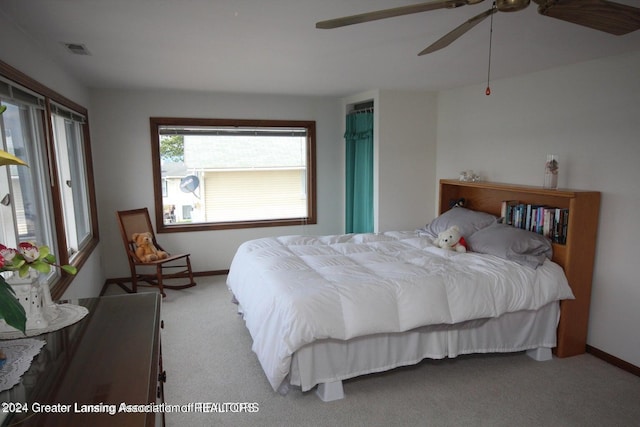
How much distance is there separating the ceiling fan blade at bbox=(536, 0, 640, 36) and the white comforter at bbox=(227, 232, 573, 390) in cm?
168

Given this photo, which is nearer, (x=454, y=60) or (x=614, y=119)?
(x=614, y=119)

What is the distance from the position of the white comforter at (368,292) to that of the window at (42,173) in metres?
1.41

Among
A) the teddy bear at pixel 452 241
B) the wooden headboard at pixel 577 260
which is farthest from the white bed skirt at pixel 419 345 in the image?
the teddy bear at pixel 452 241

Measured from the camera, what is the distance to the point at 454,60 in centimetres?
320

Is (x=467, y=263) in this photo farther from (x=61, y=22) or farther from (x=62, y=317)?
(x=61, y=22)

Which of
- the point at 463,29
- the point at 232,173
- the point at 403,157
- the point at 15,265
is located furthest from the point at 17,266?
the point at 403,157

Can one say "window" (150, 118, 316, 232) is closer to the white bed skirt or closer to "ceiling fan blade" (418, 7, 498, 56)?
the white bed skirt

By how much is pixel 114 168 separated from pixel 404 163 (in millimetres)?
3415

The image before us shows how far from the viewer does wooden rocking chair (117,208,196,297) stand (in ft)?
14.3

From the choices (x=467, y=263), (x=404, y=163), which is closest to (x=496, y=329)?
(x=467, y=263)

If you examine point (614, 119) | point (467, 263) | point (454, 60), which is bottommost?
point (467, 263)

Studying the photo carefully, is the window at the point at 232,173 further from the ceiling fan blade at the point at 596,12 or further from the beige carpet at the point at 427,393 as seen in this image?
the ceiling fan blade at the point at 596,12

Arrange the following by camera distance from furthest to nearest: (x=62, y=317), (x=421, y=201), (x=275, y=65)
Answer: (x=421, y=201) → (x=275, y=65) → (x=62, y=317)

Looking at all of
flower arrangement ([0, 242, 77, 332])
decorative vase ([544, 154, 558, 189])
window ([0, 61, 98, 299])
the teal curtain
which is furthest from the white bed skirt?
the teal curtain
